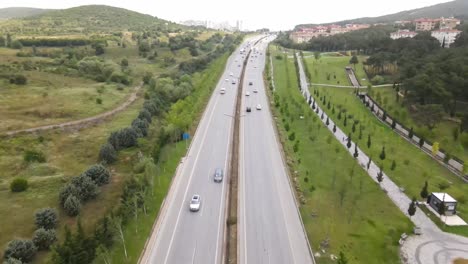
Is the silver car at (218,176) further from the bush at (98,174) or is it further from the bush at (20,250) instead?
the bush at (20,250)

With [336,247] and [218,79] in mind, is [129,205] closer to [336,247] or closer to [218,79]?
[336,247]

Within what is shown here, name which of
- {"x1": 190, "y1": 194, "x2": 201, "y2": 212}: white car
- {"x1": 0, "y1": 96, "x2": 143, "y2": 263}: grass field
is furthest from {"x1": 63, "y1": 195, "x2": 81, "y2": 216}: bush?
{"x1": 190, "y1": 194, "x2": 201, "y2": 212}: white car

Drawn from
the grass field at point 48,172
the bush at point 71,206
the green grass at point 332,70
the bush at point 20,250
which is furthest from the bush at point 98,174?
the green grass at point 332,70

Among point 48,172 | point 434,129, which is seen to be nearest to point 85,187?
point 48,172

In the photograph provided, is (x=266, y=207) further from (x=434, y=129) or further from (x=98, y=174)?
(x=434, y=129)

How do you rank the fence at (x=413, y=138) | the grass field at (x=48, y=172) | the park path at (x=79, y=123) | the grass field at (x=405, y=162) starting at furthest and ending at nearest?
1. the park path at (x=79, y=123)
2. the fence at (x=413, y=138)
3. the grass field at (x=405, y=162)
4. the grass field at (x=48, y=172)

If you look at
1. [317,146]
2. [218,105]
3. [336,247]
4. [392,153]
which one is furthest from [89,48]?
[336,247]
